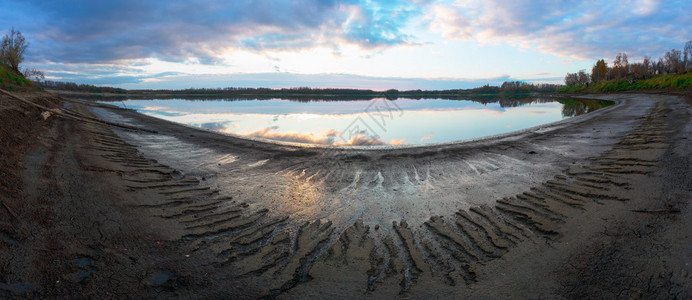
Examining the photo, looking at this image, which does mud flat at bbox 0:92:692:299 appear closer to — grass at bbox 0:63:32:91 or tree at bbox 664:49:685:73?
grass at bbox 0:63:32:91

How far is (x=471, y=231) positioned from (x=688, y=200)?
12.1ft

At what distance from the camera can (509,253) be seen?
402 cm

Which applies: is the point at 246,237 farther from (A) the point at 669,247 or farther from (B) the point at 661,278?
(A) the point at 669,247

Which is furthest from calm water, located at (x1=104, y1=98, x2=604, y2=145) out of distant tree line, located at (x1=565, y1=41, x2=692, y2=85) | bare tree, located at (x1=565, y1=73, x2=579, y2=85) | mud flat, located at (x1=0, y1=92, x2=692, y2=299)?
bare tree, located at (x1=565, y1=73, x2=579, y2=85)

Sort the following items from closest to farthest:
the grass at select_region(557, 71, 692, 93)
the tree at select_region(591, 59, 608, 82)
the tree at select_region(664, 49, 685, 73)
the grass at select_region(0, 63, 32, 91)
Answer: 1. the grass at select_region(0, 63, 32, 91)
2. the grass at select_region(557, 71, 692, 93)
3. the tree at select_region(664, 49, 685, 73)
4. the tree at select_region(591, 59, 608, 82)

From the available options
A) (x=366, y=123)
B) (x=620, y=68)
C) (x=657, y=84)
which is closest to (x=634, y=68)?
(x=620, y=68)

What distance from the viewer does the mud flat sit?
329 cm

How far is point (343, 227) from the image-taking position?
200 inches

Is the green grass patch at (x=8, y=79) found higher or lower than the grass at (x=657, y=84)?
lower

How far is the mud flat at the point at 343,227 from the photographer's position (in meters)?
3.29

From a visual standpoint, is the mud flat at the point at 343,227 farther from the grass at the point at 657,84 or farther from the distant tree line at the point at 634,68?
the distant tree line at the point at 634,68

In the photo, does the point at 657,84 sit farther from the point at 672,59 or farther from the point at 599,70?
the point at 599,70

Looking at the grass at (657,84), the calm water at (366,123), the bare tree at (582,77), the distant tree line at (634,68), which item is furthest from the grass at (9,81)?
the bare tree at (582,77)

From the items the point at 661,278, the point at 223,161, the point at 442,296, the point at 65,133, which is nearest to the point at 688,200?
the point at 661,278
